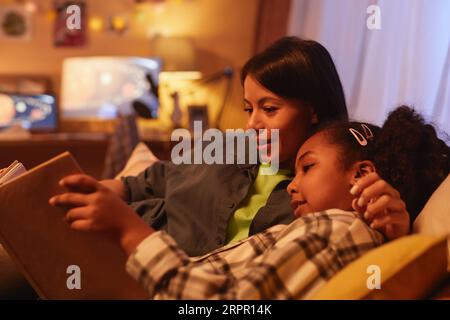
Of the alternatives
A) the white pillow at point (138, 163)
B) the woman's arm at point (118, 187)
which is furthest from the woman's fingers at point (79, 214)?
the white pillow at point (138, 163)

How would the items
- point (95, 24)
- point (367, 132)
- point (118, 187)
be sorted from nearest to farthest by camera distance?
1. point (367, 132)
2. point (118, 187)
3. point (95, 24)

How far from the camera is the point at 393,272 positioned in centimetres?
83

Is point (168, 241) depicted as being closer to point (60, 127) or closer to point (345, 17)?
point (345, 17)

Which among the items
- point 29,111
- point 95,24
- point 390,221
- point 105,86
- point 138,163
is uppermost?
point 390,221

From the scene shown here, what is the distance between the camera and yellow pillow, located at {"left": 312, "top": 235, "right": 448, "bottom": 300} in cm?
82

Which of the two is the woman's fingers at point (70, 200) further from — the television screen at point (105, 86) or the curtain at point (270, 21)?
the television screen at point (105, 86)

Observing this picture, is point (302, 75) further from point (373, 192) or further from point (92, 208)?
point (92, 208)

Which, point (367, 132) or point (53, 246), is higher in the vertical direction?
point (367, 132)

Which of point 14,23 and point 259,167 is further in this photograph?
point 14,23

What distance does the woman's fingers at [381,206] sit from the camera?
0.91 metres

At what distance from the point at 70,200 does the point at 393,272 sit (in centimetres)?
45

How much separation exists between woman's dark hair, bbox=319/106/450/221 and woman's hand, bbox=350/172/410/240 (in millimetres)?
124

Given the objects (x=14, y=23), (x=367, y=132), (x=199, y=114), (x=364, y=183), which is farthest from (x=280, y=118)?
(x=14, y=23)

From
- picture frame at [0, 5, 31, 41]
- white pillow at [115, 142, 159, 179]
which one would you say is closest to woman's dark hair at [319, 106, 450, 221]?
white pillow at [115, 142, 159, 179]
